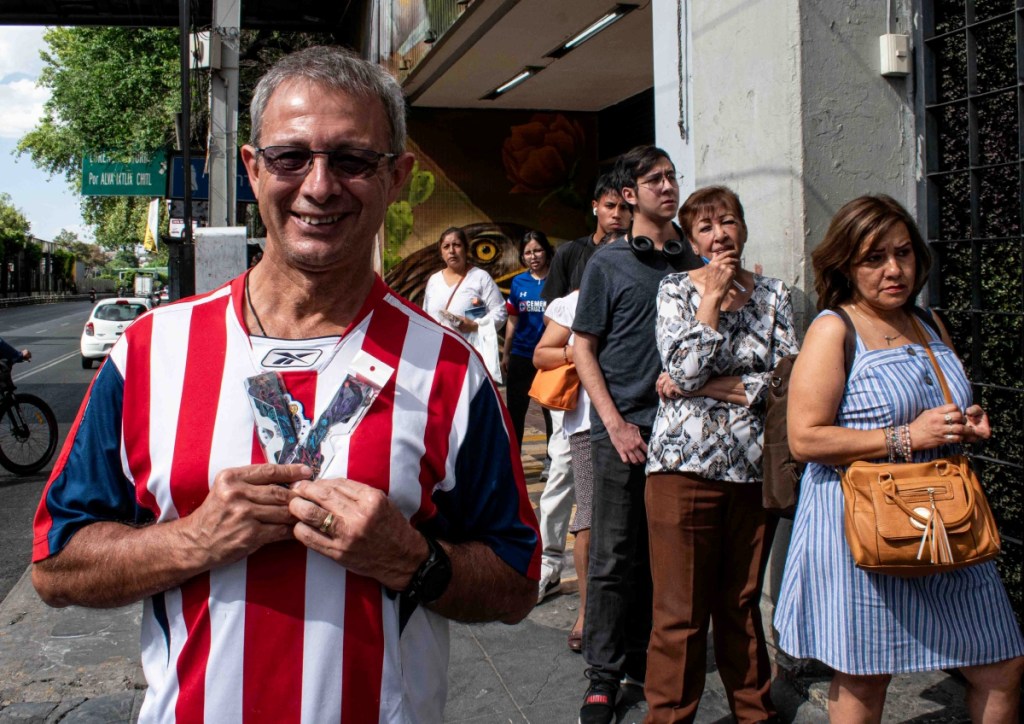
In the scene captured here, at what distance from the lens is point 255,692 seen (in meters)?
1.58

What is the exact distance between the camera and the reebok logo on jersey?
1.67 meters

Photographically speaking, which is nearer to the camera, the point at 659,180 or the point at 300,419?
the point at 300,419

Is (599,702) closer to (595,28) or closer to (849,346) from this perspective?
(849,346)

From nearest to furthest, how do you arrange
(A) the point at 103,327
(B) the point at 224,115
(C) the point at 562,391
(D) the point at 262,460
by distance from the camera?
(D) the point at 262,460 → (C) the point at 562,391 → (B) the point at 224,115 → (A) the point at 103,327

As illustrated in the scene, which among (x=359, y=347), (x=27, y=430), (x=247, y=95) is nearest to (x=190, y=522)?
(x=359, y=347)

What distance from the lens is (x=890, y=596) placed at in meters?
2.67

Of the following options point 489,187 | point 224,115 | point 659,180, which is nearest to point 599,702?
point 659,180

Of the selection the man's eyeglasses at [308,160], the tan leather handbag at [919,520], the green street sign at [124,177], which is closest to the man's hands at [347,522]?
the man's eyeglasses at [308,160]

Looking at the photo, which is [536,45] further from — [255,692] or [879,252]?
[255,692]

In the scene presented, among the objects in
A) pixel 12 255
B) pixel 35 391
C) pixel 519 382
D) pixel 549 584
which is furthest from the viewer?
pixel 12 255

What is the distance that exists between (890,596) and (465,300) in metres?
4.97

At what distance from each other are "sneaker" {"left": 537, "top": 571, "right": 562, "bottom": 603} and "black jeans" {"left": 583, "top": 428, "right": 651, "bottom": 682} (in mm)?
1227

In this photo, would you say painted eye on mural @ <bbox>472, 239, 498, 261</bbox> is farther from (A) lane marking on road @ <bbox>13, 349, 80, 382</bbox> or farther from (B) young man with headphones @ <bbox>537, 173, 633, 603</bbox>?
(A) lane marking on road @ <bbox>13, 349, 80, 382</bbox>

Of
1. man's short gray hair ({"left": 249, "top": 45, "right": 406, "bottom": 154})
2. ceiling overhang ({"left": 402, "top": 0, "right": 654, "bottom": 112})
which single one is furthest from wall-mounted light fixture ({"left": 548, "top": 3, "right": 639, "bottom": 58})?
man's short gray hair ({"left": 249, "top": 45, "right": 406, "bottom": 154})
